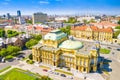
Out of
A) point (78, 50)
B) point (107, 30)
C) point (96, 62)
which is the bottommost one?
point (96, 62)

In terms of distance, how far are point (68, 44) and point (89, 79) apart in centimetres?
2211

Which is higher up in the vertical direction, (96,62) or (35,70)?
(96,62)

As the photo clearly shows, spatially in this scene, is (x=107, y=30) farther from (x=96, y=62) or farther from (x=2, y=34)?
(x=2, y=34)

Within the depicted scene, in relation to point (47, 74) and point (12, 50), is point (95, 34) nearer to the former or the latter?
point (47, 74)

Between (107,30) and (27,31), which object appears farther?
(27,31)

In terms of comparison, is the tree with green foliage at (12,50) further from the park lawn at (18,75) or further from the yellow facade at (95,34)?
the yellow facade at (95,34)

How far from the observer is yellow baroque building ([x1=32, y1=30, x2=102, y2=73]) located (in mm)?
63875

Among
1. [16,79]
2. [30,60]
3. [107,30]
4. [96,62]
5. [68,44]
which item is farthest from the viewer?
[107,30]

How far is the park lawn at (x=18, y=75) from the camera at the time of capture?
2333 inches

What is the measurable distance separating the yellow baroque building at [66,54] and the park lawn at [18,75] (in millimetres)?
13338

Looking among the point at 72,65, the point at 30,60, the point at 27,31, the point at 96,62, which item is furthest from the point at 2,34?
the point at 96,62

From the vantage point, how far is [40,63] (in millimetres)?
74875

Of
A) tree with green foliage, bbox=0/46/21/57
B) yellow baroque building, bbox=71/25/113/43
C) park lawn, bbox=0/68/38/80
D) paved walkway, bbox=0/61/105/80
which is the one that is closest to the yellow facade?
yellow baroque building, bbox=71/25/113/43

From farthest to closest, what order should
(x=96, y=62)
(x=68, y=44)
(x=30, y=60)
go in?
(x=30, y=60), (x=68, y=44), (x=96, y=62)
